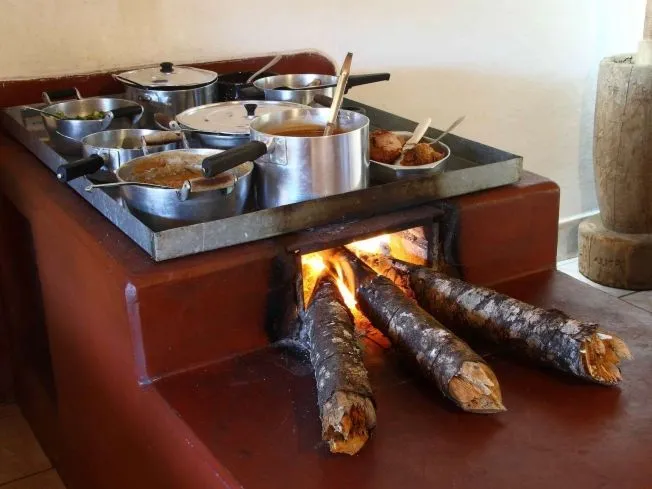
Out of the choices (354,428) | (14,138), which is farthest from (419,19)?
(354,428)

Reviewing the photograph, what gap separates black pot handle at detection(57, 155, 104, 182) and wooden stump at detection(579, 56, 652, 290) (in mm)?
1930

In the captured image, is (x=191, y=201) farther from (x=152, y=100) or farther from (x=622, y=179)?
(x=622, y=179)

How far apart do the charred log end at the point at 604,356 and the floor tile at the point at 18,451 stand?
1.33 meters

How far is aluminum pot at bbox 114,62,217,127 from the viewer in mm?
1827

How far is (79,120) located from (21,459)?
2.84ft

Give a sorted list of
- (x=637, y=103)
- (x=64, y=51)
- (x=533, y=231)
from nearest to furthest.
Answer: (x=533, y=231) → (x=64, y=51) → (x=637, y=103)

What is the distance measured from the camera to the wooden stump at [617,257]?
2816 millimetres

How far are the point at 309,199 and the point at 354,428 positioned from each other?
0.45 metres

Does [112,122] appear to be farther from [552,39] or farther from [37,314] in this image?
[552,39]

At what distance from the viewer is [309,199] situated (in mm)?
1387

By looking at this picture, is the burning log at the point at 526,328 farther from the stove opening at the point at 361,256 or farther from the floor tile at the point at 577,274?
the floor tile at the point at 577,274

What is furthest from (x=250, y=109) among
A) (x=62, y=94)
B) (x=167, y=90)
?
(x=62, y=94)

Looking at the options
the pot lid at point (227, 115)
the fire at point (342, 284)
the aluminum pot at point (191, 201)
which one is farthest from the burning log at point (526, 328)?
the pot lid at point (227, 115)

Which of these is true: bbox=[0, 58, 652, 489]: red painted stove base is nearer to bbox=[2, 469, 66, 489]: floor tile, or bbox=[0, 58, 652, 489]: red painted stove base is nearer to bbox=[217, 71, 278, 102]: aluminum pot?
bbox=[2, 469, 66, 489]: floor tile
